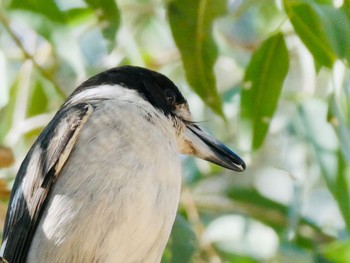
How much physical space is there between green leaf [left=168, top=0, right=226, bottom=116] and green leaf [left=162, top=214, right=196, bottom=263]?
1.20ft

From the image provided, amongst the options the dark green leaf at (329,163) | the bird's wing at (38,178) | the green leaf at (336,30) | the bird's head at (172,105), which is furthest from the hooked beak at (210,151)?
the green leaf at (336,30)

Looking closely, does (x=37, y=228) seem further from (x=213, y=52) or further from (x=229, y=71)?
(x=229, y=71)

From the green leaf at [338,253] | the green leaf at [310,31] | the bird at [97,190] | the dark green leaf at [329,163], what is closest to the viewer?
the bird at [97,190]

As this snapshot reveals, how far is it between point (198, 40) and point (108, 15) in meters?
0.29

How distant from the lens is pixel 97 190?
3.10 metres

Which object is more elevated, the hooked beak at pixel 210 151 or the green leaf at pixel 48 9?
the green leaf at pixel 48 9

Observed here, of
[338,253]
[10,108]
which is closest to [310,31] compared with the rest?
[338,253]

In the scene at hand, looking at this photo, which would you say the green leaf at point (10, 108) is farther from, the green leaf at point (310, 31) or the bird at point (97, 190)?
the green leaf at point (310, 31)

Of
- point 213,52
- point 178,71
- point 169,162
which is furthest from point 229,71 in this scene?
point 169,162

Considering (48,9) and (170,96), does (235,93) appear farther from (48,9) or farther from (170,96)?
(48,9)

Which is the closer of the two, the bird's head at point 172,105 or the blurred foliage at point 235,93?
the blurred foliage at point 235,93

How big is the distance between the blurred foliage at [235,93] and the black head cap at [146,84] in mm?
71

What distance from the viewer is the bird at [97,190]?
3.09 meters

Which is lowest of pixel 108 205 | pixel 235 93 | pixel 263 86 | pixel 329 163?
pixel 235 93
